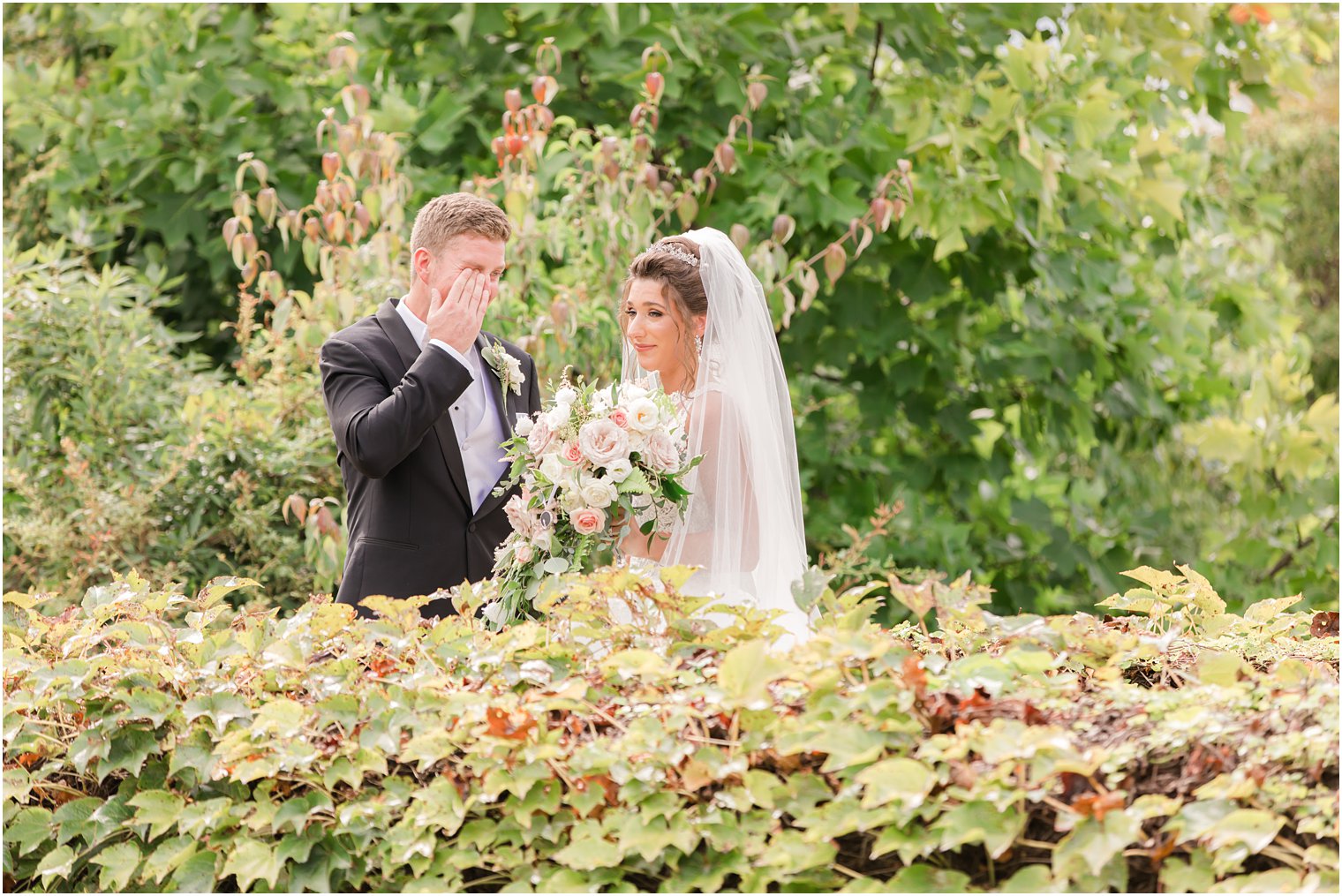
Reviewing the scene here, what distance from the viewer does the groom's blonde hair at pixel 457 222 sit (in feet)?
11.6

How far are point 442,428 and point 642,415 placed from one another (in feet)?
2.61

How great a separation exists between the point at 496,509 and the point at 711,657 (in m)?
1.43

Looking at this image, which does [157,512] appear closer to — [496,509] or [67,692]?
[496,509]

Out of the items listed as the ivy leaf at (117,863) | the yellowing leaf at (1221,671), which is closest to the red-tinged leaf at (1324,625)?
the yellowing leaf at (1221,671)

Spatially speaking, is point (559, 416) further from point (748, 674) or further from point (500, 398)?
point (748, 674)

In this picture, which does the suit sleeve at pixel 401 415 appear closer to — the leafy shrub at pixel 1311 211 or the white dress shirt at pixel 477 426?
the white dress shirt at pixel 477 426

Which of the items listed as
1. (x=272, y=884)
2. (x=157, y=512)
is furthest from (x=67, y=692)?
(x=157, y=512)

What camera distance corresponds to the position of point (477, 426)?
146 inches

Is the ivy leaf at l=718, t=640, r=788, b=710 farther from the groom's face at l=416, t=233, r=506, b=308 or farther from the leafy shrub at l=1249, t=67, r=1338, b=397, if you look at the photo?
the leafy shrub at l=1249, t=67, r=1338, b=397

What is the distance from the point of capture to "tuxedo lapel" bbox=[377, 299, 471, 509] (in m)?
3.54

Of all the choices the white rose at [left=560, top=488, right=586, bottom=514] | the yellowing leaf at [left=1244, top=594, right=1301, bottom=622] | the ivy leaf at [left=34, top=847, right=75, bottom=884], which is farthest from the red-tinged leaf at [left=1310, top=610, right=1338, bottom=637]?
the ivy leaf at [left=34, top=847, right=75, bottom=884]

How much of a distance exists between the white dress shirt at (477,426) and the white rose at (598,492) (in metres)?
0.72

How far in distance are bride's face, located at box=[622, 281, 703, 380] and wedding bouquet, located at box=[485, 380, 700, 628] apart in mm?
533

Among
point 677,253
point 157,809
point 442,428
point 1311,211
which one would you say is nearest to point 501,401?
point 442,428
